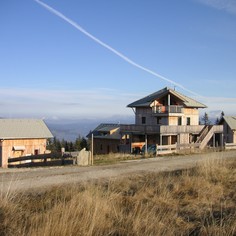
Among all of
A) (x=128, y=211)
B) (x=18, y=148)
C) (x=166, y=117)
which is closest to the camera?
(x=128, y=211)

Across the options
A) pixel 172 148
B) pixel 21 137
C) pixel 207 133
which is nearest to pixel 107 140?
pixel 21 137

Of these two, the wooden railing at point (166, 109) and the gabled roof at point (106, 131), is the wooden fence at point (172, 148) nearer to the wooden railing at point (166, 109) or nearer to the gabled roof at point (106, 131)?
the wooden railing at point (166, 109)

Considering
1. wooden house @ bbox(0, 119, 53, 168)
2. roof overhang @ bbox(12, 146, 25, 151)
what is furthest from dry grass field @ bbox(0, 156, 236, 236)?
roof overhang @ bbox(12, 146, 25, 151)

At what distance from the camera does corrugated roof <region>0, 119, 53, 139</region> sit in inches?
1786

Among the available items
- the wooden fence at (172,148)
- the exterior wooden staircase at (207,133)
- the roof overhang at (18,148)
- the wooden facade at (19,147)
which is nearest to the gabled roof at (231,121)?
the exterior wooden staircase at (207,133)

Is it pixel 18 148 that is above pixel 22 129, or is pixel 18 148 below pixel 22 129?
below

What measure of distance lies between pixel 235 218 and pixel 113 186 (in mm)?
4502

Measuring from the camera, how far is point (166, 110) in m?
50.0

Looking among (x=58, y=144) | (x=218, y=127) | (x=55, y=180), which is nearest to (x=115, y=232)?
(x=55, y=180)

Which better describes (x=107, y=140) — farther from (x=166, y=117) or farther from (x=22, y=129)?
(x=22, y=129)

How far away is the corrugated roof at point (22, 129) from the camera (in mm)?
45375

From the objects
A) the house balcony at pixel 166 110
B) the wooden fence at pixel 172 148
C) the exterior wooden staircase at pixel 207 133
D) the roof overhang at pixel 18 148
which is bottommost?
the roof overhang at pixel 18 148

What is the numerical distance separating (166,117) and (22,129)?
18101 millimetres

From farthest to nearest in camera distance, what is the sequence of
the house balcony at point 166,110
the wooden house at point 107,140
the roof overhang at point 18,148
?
the wooden house at point 107,140 → the house balcony at point 166,110 → the roof overhang at point 18,148
